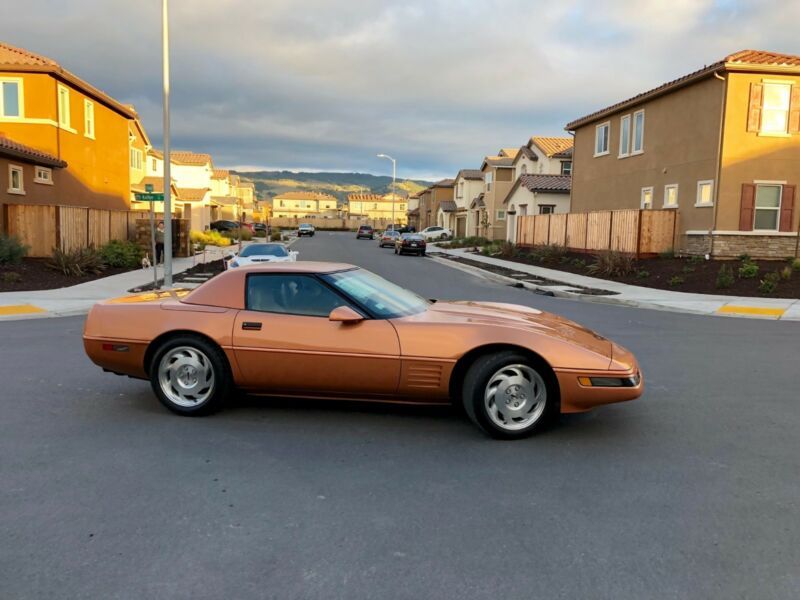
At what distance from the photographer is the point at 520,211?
134ft

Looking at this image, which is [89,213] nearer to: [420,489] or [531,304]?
[531,304]

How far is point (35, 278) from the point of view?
55.3ft

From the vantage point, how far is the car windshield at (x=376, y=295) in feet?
17.9

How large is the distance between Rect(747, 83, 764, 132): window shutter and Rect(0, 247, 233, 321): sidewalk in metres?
19.2

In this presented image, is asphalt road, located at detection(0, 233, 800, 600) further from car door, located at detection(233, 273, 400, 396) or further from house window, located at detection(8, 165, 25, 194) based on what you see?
house window, located at detection(8, 165, 25, 194)

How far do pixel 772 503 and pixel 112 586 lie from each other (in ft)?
12.3

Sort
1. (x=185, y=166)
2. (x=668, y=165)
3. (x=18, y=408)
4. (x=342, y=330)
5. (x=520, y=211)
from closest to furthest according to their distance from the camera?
(x=342, y=330)
(x=18, y=408)
(x=668, y=165)
(x=520, y=211)
(x=185, y=166)

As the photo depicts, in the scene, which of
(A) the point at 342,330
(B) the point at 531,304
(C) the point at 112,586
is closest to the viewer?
(C) the point at 112,586

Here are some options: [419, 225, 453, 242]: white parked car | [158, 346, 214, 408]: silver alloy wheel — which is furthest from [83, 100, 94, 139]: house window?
[419, 225, 453, 242]: white parked car

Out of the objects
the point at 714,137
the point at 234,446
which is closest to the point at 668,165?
the point at 714,137

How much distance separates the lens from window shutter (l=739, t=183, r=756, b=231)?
2069 centimetres

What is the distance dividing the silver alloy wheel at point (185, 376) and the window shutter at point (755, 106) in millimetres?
20814

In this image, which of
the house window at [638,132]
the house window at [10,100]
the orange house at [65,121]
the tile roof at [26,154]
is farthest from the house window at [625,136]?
the house window at [10,100]

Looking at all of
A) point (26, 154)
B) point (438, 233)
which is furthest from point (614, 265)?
point (438, 233)
